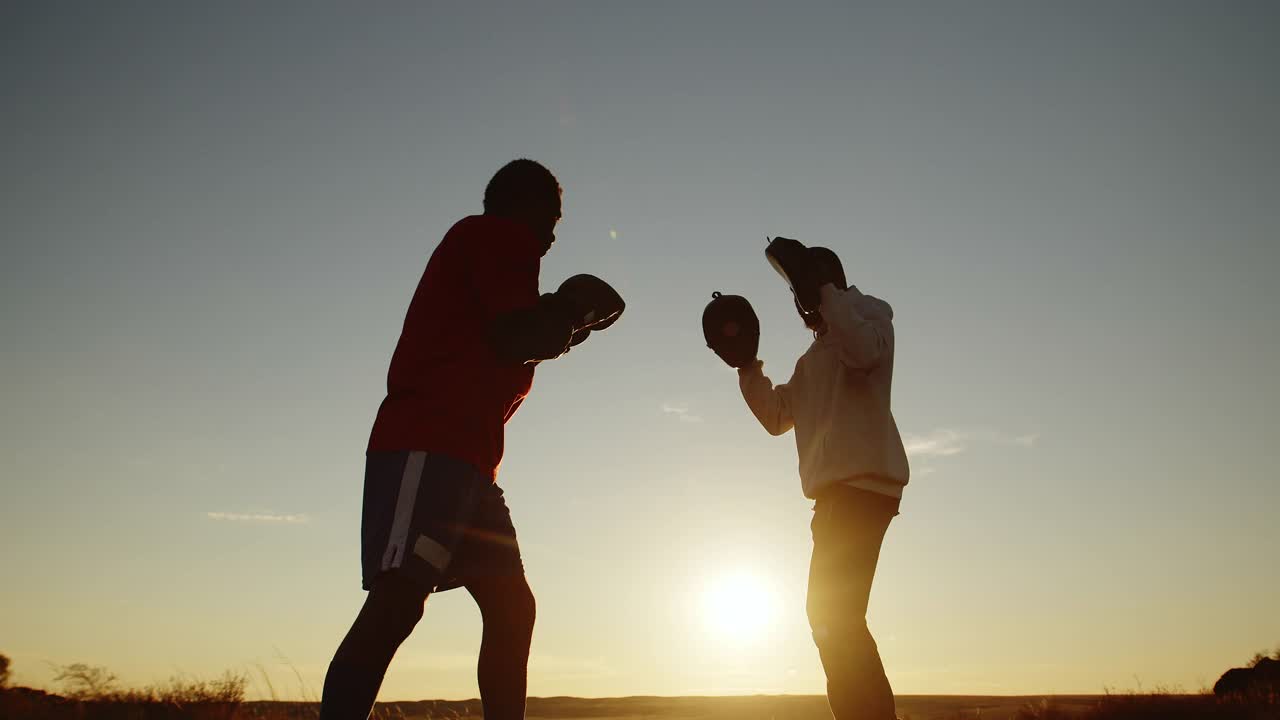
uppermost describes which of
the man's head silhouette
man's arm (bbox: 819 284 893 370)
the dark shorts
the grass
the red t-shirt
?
the man's head silhouette

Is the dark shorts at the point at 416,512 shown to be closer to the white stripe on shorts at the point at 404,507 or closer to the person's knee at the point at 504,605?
the white stripe on shorts at the point at 404,507

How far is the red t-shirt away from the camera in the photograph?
8.68ft

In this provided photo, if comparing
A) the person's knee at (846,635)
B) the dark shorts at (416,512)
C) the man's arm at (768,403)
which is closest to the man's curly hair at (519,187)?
the dark shorts at (416,512)

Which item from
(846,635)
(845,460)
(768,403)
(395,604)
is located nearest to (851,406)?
(845,460)

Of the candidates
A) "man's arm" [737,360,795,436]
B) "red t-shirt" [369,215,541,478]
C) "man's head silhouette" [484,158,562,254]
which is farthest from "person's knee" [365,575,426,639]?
"man's arm" [737,360,795,436]

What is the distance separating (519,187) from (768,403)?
1850mm

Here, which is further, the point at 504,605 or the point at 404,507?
the point at 504,605

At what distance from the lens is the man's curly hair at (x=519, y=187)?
127 inches

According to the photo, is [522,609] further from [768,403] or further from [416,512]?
[768,403]

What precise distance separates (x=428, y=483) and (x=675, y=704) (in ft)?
37.7

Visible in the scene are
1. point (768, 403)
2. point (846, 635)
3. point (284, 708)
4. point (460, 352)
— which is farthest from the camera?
point (284, 708)

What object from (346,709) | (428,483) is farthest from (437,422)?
(346,709)

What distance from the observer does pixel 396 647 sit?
2.43m

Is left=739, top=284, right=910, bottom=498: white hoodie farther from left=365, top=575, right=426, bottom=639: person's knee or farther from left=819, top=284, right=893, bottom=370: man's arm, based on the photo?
left=365, top=575, right=426, bottom=639: person's knee
